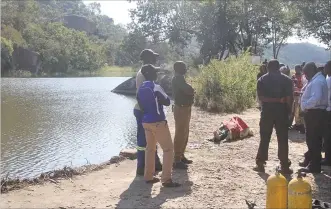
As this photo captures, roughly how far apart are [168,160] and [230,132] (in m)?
3.67

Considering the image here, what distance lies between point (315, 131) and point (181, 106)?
2050mm

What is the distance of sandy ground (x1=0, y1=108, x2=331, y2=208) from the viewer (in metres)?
5.27

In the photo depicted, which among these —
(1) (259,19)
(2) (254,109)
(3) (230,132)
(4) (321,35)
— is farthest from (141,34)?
(3) (230,132)

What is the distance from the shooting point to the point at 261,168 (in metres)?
6.61

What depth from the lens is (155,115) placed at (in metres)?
5.56

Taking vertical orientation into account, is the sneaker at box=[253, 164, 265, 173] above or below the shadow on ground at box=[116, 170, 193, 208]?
above

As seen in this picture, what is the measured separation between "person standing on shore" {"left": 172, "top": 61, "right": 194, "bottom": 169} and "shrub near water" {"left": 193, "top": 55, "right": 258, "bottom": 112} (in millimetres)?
8153

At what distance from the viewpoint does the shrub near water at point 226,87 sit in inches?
592

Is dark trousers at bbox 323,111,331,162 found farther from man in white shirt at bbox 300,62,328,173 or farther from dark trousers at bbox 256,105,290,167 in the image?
dark trousers at bbox 256,105,290,167

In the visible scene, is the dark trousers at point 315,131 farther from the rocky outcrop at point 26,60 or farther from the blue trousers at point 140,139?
the rocky outcrop at point 26,60

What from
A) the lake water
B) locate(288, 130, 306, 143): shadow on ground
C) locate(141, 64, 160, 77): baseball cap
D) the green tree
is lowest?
the lake water

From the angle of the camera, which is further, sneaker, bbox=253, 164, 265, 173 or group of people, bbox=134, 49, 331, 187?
sneaker, bbox=253, 164, 265, 173

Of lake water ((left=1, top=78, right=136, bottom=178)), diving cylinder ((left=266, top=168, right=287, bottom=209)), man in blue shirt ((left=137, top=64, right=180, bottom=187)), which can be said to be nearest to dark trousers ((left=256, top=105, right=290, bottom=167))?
man in blue shirt ((left=137, top=64, right=180, bottom=187))

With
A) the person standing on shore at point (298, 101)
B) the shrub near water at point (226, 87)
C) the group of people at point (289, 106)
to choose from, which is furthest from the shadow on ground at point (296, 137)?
the shrub near water at point (226, 87)
